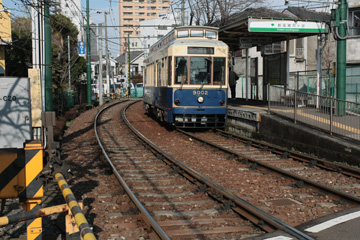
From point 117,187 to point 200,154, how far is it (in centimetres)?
414

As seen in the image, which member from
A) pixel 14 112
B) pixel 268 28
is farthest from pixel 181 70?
pixel 14 112

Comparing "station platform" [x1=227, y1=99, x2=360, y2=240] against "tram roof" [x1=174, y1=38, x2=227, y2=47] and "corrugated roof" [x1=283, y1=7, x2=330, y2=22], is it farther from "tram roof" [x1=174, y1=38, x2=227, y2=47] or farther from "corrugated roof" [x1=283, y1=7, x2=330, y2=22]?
"corrugated roof" [x1=283, y1=7, x2=330, y2=22]

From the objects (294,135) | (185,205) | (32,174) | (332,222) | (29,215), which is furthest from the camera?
(294,135)

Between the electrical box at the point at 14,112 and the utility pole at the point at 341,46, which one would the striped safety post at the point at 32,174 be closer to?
the electrical box at the point at 14,112

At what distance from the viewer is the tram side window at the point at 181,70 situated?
48.9 ft

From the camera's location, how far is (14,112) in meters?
6.02

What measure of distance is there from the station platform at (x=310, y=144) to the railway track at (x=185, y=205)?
47 centimetres

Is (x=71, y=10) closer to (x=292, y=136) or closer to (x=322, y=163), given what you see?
(x=292, y=136)

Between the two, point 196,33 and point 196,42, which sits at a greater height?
point 196,33

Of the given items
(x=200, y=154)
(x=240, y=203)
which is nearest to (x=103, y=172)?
(x=200, y=154)

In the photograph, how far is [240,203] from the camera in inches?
249

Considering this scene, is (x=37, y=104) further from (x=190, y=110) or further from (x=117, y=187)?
(x=190, y=110)

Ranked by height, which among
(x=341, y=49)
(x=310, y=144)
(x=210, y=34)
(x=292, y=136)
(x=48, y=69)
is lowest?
(x=310, y=144)

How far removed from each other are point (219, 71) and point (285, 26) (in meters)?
3.22
